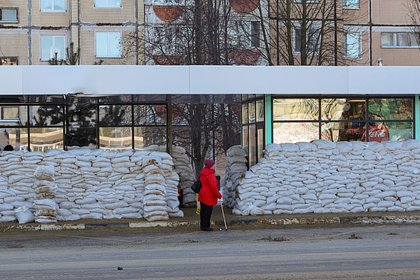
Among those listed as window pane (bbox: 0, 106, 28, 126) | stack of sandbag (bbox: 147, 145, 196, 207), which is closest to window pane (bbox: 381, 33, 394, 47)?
stack of sandbag (bbox: 147, 145, 196, 207)

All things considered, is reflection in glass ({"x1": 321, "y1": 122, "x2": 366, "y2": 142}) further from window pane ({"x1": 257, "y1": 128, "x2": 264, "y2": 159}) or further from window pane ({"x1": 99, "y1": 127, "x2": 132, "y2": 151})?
window pane ({"x1": 99, "y1": 127, "x2": 132, "y2": 151})

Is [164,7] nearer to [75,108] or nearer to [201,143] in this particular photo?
[201,143]

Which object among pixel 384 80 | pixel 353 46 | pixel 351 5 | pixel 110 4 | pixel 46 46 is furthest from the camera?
pixel 353 46

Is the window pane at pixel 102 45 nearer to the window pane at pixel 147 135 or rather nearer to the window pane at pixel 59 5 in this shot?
the window pane at pixel 59 5

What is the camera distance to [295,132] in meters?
20.2

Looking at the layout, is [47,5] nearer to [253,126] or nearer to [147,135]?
[147,135]

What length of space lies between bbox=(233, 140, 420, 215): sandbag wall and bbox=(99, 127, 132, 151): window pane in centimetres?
426

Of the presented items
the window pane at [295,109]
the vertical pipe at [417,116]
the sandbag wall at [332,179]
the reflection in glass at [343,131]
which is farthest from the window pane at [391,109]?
the window pane at [295,109]

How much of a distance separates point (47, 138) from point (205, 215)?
6.65m

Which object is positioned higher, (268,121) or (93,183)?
(268,121)

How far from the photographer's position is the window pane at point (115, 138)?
2145 centimetres

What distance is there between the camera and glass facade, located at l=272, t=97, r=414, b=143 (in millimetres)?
20219

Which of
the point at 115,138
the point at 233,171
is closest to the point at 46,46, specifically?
the point at 115,138

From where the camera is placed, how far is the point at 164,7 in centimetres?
4162
